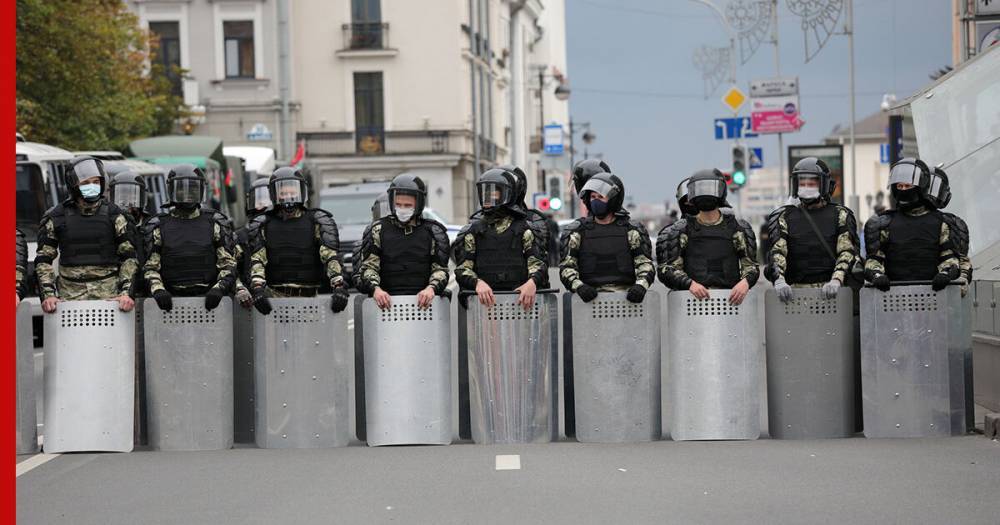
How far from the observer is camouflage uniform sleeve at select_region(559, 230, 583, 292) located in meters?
10.1

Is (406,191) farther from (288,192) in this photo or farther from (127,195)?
(127,195)

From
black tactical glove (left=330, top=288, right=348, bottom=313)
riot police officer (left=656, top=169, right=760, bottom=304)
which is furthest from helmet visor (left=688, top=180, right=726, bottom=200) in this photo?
black tactical glove (left=330, top=288, right=348, bottom=313)

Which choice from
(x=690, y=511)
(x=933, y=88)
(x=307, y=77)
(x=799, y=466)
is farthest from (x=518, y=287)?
(x=307, y=77)

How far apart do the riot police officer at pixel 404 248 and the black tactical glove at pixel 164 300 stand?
A: 3.99 ft

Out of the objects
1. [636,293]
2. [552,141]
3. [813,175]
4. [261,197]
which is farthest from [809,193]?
[552,141]

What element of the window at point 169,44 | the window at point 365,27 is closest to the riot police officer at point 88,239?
the window at point 169,44

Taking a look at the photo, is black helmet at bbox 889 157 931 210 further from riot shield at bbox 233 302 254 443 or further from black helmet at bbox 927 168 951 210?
riot shield at bbox 233 302 254 443

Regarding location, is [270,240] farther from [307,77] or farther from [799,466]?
[307,77]

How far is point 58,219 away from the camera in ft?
35.1

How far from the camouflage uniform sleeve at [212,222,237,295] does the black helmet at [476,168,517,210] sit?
172 cm

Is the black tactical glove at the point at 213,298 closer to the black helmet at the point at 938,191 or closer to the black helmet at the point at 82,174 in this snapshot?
the black helmet at the point at 82,174

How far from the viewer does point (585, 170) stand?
12773 millimetres

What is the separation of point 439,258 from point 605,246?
1.08 metres

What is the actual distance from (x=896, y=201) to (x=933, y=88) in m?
4.81
